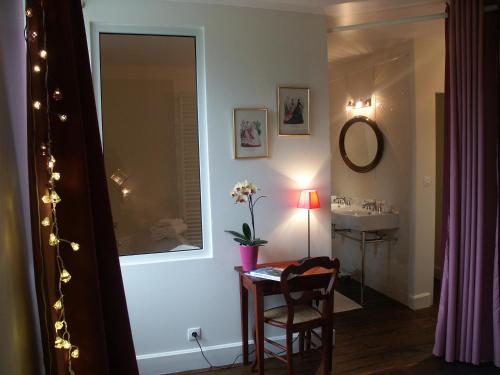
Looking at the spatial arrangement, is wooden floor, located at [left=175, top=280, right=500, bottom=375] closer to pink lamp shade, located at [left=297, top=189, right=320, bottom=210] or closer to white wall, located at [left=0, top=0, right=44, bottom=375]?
pink lamp shade, located at [left=297, top=189, right=320, bottom=210]

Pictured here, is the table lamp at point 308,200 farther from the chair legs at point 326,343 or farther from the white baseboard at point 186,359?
the white baseboard at point 186,359

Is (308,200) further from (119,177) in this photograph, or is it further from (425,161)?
(425,161)

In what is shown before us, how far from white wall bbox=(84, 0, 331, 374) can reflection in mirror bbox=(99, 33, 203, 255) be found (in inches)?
6.7

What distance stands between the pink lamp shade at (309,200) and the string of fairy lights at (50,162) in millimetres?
1870

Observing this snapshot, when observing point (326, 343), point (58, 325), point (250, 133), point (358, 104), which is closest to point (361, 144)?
point (358, 104)

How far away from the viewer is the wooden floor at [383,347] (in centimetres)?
266

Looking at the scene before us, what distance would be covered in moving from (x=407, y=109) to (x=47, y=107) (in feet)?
10.9

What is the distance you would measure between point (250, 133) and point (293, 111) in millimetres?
379

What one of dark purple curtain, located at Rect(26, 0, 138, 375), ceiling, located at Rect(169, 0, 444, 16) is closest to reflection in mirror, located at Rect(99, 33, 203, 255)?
ceiling, located at Rect(169, 0, 444, 16)

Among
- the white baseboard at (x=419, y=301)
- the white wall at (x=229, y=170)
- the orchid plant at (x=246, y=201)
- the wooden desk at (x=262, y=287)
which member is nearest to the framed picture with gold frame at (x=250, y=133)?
the white wall at (x=229, y=170)

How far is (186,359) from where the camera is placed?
2723 millimetres

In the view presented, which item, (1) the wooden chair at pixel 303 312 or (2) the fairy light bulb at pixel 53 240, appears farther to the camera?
(1) the wooden chair at pixel 303 312

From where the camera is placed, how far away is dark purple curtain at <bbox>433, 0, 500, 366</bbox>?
8.34ft

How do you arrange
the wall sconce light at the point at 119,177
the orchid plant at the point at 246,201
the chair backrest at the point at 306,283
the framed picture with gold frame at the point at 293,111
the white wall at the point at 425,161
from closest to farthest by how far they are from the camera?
the chair backrest at the point at 306,283
the orchid plant at the point at 246,201
the wall sconce light at the point at 119,177
the framed picture with gold frame at the point at 293,111
the white wall at the point at 425,161
